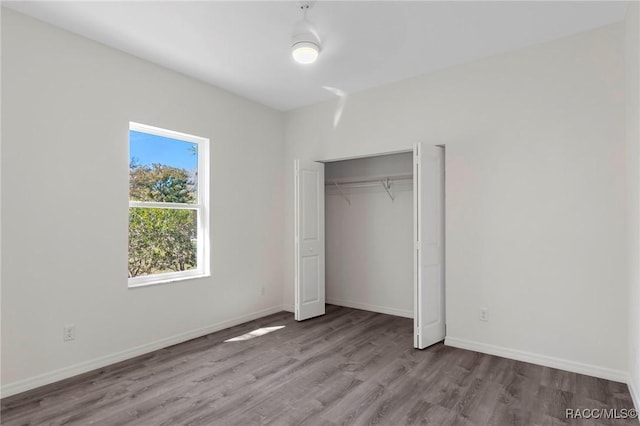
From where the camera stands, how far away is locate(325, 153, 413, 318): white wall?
15.9 ft

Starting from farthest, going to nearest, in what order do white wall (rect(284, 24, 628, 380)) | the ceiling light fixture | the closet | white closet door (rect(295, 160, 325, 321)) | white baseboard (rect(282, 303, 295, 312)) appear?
white baseboard (rect(282, 303, 295, 312)) → white closet door (rect(295, 160, 325, 321)) → the closet → white wall (rect(284, 24, 628, 380)) → the ceiling light fixture

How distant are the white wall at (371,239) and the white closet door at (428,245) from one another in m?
0.91

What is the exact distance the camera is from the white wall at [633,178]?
2375 millimetres

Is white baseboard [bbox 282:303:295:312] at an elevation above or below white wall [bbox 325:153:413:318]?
below

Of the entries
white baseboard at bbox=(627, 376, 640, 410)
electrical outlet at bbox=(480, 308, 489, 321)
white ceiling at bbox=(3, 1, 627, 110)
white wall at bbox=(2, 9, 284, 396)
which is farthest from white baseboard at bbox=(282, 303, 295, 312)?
white baseboard at bbox=(627, 376, 640, 410)

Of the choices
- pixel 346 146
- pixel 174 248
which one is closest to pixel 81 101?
pixel 174 248

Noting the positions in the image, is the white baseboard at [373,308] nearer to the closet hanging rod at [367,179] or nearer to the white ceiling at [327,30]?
the closet hanging rod at [367,179]

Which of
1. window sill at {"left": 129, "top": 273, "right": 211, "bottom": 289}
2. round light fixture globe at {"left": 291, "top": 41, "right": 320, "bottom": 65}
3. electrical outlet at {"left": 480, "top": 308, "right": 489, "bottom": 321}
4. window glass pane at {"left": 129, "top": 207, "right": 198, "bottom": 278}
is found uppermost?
round light fixture globe at {"left": 291, "top": 41, "right": 320, "bottom": 65}

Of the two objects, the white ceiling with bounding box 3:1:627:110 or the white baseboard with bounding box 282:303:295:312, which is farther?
the white baseboard with bounding box 282:303:295:312

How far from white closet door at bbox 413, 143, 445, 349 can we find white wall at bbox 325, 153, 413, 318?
0.91 m

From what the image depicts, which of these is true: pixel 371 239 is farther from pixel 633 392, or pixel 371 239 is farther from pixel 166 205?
pixel 633 392

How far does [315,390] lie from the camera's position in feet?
9.05

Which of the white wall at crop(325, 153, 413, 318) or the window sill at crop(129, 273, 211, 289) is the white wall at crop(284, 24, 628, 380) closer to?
the white wall at crop(325, 153, 413, 318)

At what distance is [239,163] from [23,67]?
2.24 metres
